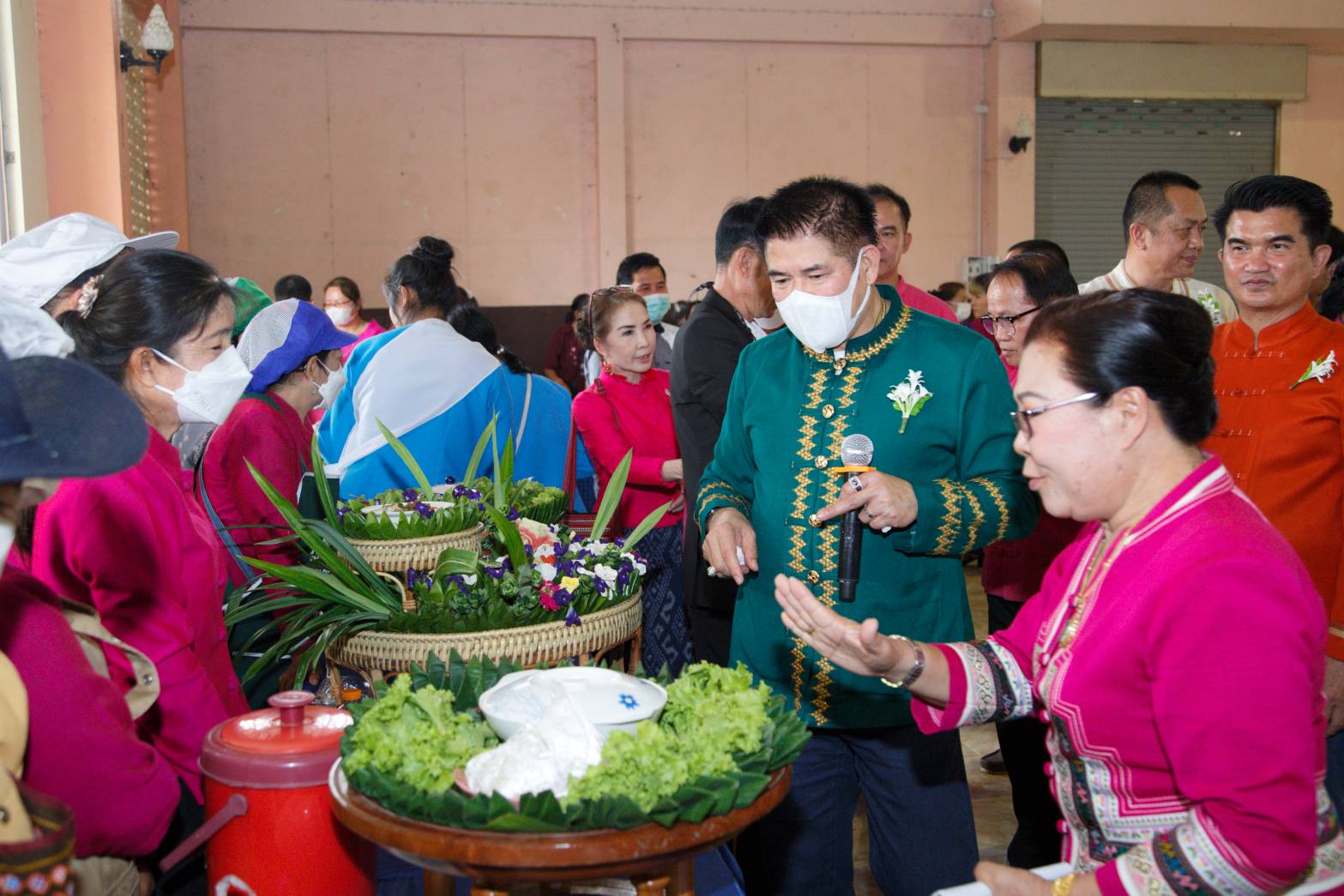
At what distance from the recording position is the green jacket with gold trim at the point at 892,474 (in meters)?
2.10

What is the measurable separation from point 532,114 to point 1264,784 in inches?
364

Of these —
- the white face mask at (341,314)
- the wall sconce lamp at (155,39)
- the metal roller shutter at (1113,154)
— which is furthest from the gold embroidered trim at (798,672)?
the metal roller shutter at (1113,154)

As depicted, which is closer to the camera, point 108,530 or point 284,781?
point 284,781

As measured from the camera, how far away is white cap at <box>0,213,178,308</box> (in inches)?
92.0

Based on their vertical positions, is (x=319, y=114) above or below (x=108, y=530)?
above

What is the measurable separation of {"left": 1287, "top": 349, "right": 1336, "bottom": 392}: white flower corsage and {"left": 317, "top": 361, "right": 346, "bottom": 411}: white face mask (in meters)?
2.43

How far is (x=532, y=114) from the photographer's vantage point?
9.78 meters

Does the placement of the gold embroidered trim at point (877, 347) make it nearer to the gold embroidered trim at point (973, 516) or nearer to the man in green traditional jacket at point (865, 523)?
the man in green traditional jacket at point (865, 523)

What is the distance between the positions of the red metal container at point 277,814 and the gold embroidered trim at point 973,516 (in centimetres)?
106

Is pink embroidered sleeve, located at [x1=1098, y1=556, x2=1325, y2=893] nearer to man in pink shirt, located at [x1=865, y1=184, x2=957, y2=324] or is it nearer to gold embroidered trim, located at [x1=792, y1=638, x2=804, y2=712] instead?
gold embroidered trim, located at [x1=792, y1=638, x2=804, y2=712]

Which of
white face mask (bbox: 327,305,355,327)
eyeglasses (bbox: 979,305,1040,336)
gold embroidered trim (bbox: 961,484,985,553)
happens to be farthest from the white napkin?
white face mask (bbox: 327,305,355,327)

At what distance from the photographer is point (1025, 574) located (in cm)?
301

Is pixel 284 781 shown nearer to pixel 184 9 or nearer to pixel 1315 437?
pixel 1315 437

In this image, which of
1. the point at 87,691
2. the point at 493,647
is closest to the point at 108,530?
the point at 87,691
